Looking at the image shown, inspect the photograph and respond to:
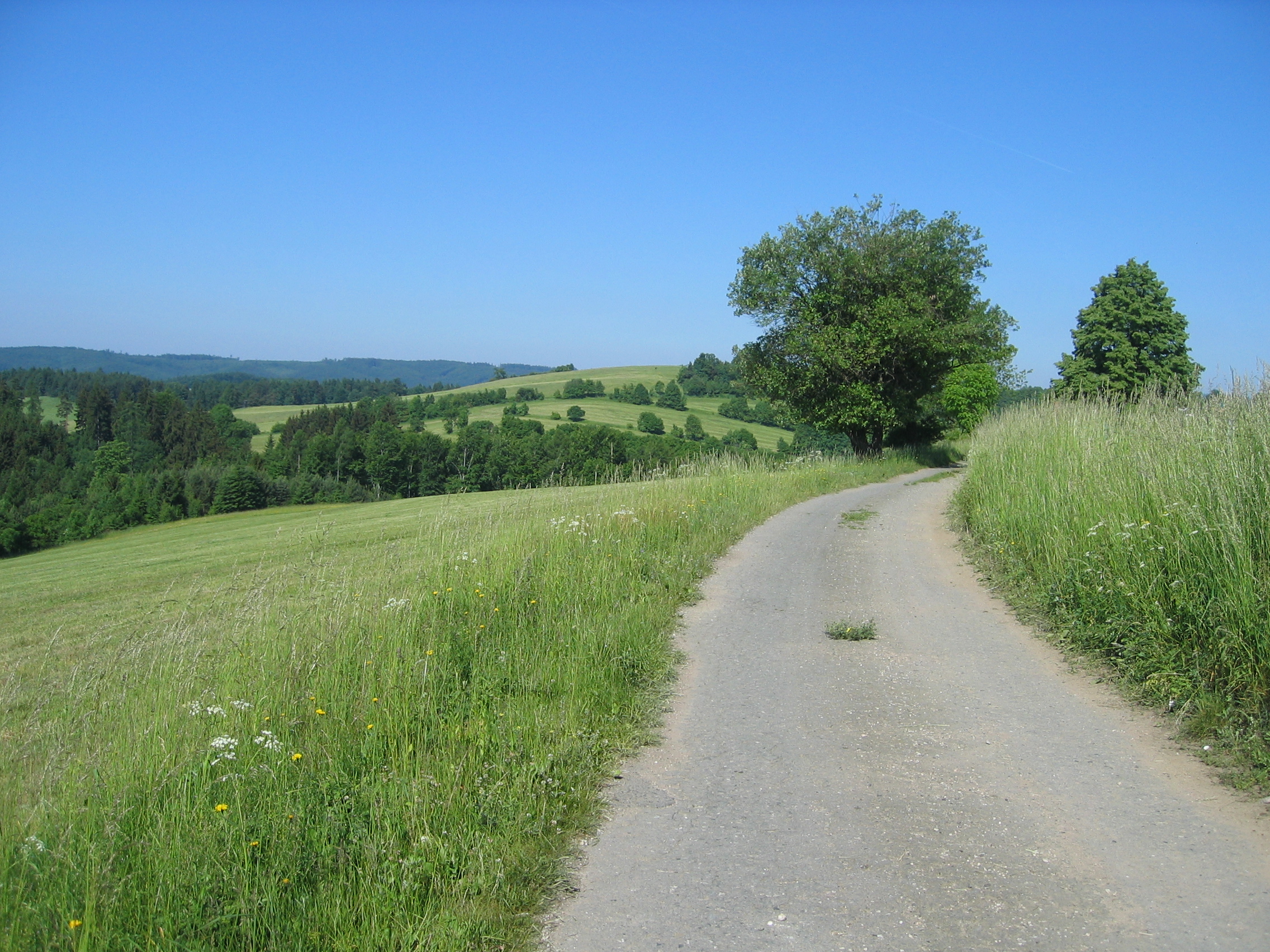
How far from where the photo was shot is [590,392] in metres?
108

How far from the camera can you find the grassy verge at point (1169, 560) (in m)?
5.03

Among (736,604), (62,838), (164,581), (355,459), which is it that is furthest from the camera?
(355,459)

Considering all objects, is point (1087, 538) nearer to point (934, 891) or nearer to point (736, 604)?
point (736, 604)

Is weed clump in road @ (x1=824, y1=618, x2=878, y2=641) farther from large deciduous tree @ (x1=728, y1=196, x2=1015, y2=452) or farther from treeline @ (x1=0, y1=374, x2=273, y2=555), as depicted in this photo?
treeline @ (x1=0, y1=374, x2=273, y2=555)

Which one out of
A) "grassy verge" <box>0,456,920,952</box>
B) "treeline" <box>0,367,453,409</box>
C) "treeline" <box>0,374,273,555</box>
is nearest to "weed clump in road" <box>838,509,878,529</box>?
"grassy verge" <box>0,456,920,952</box>

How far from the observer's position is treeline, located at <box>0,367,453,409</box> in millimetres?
118125

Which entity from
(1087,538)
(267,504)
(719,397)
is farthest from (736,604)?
(719,397)

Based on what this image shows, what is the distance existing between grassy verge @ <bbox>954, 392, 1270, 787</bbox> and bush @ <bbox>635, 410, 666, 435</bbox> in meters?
63.3

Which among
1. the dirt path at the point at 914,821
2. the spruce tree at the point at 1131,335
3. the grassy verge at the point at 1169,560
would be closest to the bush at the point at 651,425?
the spruce tree at the point at 1131,335

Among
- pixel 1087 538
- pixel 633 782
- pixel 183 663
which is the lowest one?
pixel 633 782

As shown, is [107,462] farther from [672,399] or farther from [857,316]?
[857,316]

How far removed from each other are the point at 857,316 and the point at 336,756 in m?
27.2

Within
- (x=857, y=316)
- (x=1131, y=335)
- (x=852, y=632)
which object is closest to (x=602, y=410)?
(x=1131, y=335)

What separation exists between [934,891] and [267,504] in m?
64.4
